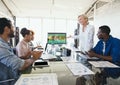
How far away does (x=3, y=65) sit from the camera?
1.44 m

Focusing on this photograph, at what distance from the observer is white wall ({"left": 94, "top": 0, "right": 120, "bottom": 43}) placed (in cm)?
355

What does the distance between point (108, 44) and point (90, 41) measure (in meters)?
0.50

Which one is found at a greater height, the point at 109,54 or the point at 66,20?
the point at 66,20

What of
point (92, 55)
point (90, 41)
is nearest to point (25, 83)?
point (92, 55)

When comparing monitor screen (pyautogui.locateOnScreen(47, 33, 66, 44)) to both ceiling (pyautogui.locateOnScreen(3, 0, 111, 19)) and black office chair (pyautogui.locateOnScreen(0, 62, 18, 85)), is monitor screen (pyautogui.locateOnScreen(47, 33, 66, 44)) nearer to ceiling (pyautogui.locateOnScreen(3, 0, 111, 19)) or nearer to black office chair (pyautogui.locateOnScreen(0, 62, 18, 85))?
ceiling (pyautogui.locateOnScreen(3, 0, 111, 19))

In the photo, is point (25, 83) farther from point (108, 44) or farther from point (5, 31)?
point (108, 44)

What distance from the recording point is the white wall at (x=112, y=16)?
355cm

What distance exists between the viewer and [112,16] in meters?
3.88

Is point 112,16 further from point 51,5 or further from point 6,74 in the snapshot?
point 6,74

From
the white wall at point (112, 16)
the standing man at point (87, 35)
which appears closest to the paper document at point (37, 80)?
the standing man at point (87, 35)

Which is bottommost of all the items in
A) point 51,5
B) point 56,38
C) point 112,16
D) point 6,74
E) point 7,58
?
point 6,74

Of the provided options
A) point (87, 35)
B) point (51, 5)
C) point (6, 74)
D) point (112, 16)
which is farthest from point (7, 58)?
point (51, 5)

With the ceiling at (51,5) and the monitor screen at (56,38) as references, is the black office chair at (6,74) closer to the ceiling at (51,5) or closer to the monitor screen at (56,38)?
the monitor screen at (56,38)

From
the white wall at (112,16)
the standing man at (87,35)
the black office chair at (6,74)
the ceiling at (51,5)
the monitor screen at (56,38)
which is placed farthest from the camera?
the ceiling at (51,5)
